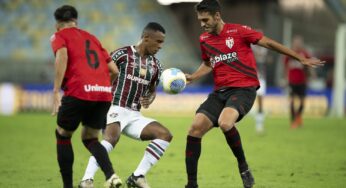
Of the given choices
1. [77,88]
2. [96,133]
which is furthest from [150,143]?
[77,88]

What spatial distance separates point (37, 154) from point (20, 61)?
17030mm

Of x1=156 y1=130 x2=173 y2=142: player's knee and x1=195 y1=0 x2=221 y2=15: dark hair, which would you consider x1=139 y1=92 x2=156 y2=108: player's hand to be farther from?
x1=195 y1=0 x2=221 y2=15: dark hair

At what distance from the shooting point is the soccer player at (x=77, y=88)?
723 cm

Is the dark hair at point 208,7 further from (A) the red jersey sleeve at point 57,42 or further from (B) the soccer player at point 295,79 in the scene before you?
(B) the soccer player at point 295,79

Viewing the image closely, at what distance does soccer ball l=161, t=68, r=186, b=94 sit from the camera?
27.9 ft

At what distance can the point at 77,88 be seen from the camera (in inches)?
286

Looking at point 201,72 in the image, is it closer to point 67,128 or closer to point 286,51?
point 286,51

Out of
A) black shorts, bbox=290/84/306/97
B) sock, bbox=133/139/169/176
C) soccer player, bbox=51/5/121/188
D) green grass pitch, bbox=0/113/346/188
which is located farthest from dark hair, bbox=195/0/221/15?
black shorts, bbox=290/84/306/97

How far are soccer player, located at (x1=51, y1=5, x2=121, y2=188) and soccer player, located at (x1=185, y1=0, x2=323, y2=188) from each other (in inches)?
47.6

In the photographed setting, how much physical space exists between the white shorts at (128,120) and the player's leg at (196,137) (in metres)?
0.60

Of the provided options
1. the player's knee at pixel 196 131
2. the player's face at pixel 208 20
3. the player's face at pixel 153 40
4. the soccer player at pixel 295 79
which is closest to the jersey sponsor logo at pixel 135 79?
the player's face at pixel 153 40

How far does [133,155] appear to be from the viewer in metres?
12.6

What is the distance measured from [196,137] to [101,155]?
4.04 feet

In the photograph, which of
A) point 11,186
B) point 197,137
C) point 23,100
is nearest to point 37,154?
point 11,186
